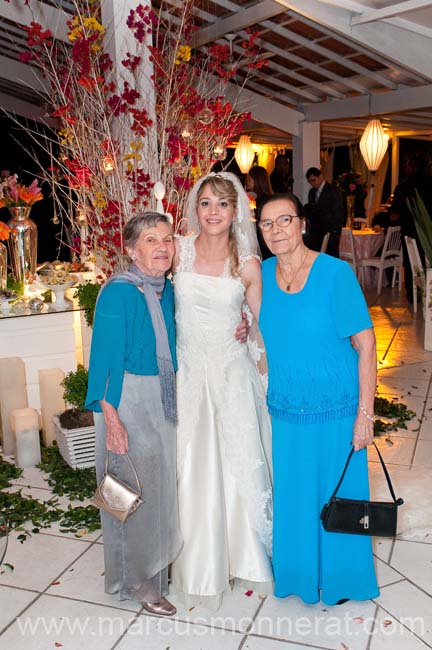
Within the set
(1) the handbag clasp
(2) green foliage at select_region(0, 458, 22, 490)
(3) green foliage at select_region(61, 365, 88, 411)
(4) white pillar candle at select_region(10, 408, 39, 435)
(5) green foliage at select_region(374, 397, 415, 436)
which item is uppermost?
(3) green foliage at select_region(61, 365, 88, 411)

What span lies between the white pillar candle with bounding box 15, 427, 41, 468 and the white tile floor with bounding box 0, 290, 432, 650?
0.84 m

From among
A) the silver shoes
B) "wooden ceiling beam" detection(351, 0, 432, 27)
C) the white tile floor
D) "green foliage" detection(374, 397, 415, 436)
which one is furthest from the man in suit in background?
the silver shoes

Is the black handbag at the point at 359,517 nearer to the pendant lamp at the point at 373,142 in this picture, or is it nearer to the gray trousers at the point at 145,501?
the gray trousers at the point at 145,501

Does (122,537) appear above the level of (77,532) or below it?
above

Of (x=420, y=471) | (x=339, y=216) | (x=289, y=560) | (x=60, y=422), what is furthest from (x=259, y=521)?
(x=339, y=216)

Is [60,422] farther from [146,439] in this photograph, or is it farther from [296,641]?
[296,641]

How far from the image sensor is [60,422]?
4.17m

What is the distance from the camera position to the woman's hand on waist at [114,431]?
8.30 feet

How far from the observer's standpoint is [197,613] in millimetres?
2676

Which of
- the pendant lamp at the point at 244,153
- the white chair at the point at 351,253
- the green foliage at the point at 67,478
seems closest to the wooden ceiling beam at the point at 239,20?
the pendant lamp at the point at 244,153

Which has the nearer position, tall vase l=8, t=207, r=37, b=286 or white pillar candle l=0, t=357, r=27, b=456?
white pillar candle l=0, t=357, r=27, b=456

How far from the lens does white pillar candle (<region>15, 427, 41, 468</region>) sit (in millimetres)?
4117

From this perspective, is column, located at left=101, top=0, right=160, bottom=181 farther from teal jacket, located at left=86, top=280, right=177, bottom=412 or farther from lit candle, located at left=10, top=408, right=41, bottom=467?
lit candle, located at left=10, top=408, right=41, bottom=467

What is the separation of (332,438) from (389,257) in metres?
8.09
